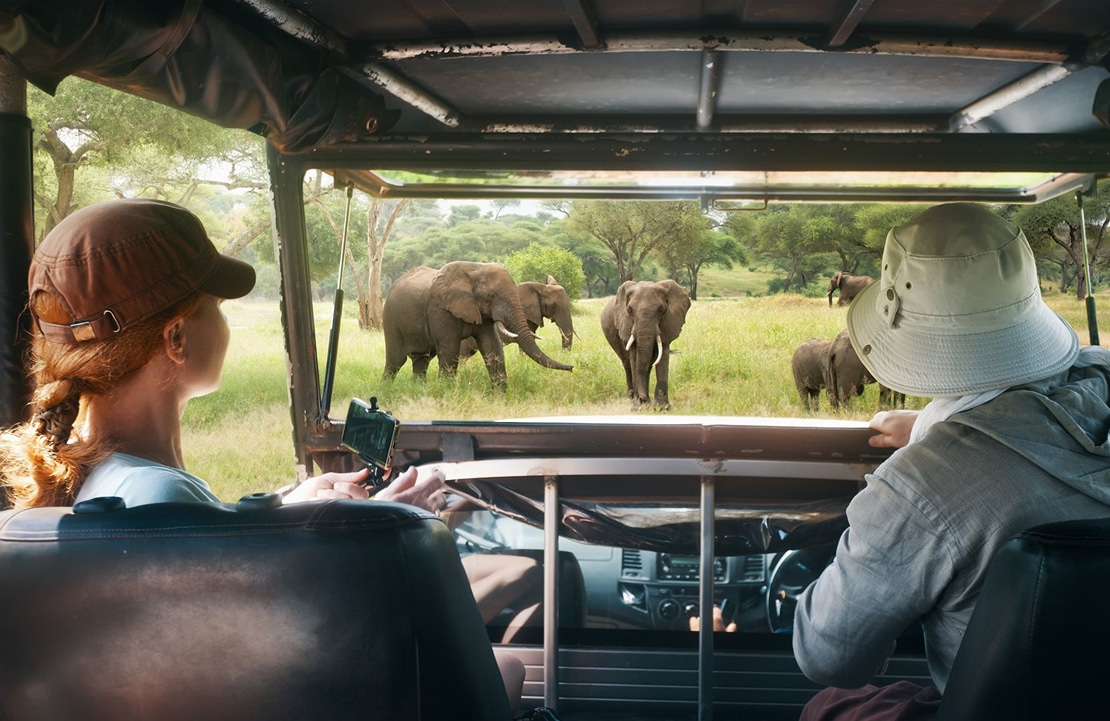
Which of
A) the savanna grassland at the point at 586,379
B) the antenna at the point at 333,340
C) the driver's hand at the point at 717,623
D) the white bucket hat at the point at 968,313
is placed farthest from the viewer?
the savanna grassland at the point at 586,379

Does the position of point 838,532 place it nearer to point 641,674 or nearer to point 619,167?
point 641,674

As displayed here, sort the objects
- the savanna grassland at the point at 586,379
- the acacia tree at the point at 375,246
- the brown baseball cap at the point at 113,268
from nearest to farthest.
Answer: the brown baseball cap at the point at 113,268, the savanna grassland at the point at 586,379, the acacia tree at the point at 375,246

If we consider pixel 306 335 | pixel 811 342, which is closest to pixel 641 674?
pixel 306 335

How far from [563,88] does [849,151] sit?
3.01ft

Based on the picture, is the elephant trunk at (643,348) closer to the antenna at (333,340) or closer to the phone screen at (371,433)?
the antenna at (333,340)

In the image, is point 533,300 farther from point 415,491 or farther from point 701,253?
point 415,491

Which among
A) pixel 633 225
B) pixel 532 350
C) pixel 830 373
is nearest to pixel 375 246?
pixel 532 350

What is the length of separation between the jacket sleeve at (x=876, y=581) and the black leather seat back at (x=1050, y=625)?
0.19 m

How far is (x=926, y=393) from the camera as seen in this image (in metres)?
1.60

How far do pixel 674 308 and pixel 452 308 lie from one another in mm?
2535

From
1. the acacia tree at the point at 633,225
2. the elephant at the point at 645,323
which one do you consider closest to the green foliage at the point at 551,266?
the acacia tree at the point at 633,225

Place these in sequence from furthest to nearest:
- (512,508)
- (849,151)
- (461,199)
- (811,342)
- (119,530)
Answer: (811,342), (461,199), (512,508), (849,151), (119,530)

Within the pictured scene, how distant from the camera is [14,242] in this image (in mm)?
1673

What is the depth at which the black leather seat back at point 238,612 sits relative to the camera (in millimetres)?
1080
